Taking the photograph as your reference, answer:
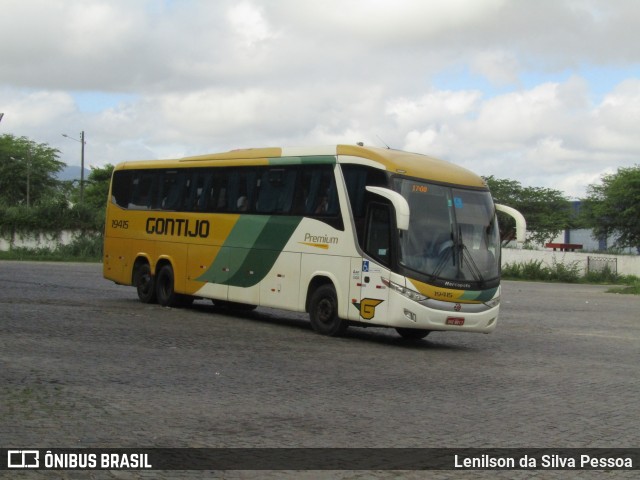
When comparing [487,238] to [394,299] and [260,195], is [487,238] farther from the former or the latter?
[260,195]

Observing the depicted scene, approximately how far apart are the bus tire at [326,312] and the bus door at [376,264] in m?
0.80

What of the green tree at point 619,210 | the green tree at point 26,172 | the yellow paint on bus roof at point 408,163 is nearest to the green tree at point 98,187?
the green tree at point 26,172

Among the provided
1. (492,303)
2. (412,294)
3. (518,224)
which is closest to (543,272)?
(518,224)

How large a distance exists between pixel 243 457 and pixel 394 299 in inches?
365

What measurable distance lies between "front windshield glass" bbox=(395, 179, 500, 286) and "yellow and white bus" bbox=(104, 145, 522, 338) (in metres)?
0.02

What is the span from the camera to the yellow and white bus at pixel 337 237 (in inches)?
676

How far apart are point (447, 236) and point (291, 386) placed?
6376mm

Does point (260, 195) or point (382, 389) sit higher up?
point (260, 195)

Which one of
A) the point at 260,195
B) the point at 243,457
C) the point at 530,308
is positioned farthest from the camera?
the point at 530,308

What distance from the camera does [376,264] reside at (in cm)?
1744

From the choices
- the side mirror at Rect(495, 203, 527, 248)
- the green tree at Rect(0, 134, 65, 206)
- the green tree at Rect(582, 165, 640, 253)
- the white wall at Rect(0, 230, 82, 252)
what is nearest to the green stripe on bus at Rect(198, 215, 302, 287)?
the side mirror at Rect(495, 203, 527, 248)

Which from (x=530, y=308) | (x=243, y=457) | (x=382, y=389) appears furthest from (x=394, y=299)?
(x=530, y=308)

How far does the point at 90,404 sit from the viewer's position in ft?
32.3

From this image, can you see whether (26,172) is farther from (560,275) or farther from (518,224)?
(518,224)
